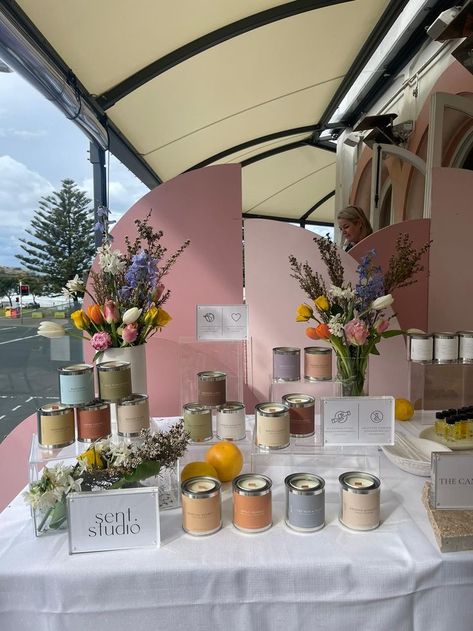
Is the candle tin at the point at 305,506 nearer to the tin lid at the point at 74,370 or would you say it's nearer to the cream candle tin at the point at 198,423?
the cream candle tin at the point at 198,423

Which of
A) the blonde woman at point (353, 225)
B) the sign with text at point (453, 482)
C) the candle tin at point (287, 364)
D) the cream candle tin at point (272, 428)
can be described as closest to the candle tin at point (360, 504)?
the sign with text at point (453, 482)

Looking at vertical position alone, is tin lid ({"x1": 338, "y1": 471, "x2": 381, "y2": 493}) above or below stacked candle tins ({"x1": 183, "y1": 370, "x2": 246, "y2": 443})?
below

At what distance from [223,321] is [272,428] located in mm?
547

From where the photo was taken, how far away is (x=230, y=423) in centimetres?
137

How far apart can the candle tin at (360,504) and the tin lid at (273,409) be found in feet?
0.81

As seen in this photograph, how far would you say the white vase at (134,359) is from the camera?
58.4 inches

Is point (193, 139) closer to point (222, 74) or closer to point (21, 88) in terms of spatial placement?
point (222, 74)

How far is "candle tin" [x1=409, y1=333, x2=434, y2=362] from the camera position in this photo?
170 centimetres

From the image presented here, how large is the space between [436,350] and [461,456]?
73 centimetres

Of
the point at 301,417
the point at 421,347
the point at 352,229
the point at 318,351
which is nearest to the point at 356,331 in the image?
the point at 318,351

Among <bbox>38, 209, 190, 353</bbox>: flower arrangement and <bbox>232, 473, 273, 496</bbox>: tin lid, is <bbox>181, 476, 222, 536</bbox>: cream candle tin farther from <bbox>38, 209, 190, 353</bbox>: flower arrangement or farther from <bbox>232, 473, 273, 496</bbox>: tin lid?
<bbox>38, 209, 190, 353</bbox>: flower arrangement

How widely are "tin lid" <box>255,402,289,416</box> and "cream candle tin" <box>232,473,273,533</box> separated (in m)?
0.21

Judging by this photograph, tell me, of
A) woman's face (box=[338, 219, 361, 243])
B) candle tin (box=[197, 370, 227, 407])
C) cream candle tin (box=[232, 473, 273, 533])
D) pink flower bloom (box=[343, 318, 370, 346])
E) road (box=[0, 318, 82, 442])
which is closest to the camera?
cream candle tin (box=[232, 473, 273, 533])

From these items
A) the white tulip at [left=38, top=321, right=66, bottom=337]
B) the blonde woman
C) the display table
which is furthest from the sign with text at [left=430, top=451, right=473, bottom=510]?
the blonde woman
